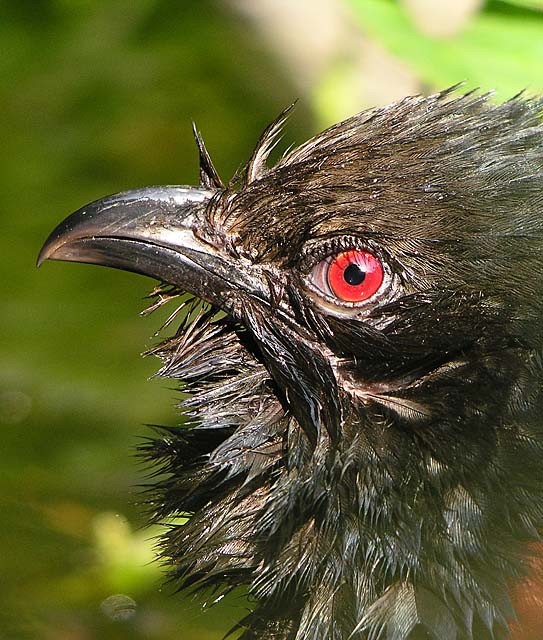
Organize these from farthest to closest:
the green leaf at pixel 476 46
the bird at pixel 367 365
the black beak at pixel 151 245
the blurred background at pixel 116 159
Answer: the blurred background at pixel 116 159 → the green leaf at pixel 476 46 → the black beak at pixel 151 245 → the bird at pixel 367 365

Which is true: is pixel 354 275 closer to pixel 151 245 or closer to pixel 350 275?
pixel 350 275

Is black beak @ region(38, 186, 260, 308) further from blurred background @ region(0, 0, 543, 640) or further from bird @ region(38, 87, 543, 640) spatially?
blurred background @ region(0, 0, 543, 640)

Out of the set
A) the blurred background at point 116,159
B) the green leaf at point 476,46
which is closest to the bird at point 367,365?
the blurred background at point 116,159

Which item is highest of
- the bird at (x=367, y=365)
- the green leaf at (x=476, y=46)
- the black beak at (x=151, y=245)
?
the green leaf at (x=476, y=46)

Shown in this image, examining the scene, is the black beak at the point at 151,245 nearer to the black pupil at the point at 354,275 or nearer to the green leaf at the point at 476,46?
the black pupil at the point at 354,275

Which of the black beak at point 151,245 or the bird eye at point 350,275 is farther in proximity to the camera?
the black beak at point 151,245

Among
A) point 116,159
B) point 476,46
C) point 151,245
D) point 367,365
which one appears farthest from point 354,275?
point 116,159

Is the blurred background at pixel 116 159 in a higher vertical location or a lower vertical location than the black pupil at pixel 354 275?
higher

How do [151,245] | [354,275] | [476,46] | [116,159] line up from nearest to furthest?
[354,275] → [151,245] → [476,46] → [116,159]
